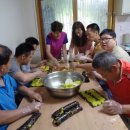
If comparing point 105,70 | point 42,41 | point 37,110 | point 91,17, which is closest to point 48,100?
point 37,110

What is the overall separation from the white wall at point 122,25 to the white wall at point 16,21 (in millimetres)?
1700

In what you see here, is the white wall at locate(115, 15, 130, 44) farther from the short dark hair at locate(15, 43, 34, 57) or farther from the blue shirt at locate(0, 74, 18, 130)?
the blue shirt at locate(0, 74, 18, 130)

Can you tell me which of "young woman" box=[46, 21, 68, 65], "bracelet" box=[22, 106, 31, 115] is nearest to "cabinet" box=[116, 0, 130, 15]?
"young woman" box=[46, 21, 68, 65]

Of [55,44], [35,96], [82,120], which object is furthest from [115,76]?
[55,44]

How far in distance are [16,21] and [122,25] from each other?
2.17 metres

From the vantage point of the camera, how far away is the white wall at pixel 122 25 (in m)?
3.61

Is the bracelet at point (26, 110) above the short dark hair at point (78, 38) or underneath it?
underneath

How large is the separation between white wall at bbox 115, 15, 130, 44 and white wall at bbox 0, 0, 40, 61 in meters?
1.70

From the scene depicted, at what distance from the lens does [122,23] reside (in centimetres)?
365

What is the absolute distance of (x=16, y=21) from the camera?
322 cm

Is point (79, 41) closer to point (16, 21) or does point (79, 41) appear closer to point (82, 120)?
point (16, 21)

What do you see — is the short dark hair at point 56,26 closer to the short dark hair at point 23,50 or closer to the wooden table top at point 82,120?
the short dark hair at point 23,50

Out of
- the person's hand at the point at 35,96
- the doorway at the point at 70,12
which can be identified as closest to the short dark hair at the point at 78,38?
the doorway at the point at 70,12

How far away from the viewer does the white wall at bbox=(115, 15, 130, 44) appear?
3.61 m
